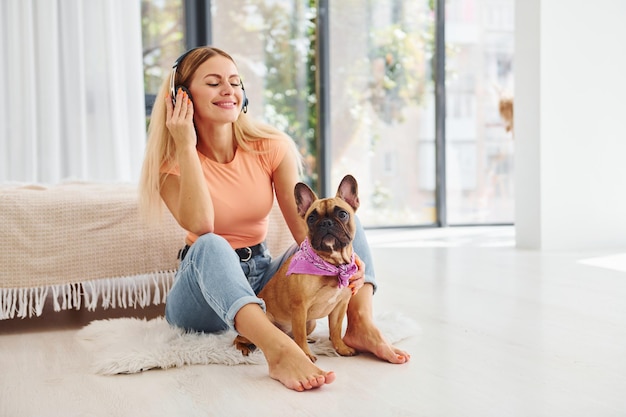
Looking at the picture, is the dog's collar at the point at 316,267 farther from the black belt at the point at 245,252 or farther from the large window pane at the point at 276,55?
the large window pane at the point at 276,55

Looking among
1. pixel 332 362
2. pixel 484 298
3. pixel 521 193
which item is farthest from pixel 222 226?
pixel 521 193

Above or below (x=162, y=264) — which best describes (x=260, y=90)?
above

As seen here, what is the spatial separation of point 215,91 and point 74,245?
0.78 metres

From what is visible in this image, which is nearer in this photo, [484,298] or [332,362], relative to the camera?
[332,362]

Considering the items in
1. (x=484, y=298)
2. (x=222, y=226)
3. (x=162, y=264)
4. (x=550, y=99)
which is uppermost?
(x=550, y=99)

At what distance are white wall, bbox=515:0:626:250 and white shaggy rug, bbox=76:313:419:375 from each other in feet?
7.66

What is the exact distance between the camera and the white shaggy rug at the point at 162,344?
172 centimetres

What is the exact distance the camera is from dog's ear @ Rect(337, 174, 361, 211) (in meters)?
1.61

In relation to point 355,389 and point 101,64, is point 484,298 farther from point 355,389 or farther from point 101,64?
point 101,64

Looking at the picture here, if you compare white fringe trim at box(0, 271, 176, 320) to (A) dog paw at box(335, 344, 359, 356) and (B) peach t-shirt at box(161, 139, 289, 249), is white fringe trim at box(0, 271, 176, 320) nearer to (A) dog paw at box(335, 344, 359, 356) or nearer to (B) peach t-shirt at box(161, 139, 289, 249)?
(B) peach t-shirt at box(161, 139, 289, 249)

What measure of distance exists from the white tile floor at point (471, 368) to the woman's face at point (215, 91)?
0.65 meters

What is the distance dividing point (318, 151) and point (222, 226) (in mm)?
3977

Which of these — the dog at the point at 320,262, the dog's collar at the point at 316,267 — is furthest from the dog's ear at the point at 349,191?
the dog's collar at the point at 316,267

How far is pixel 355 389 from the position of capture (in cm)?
151
